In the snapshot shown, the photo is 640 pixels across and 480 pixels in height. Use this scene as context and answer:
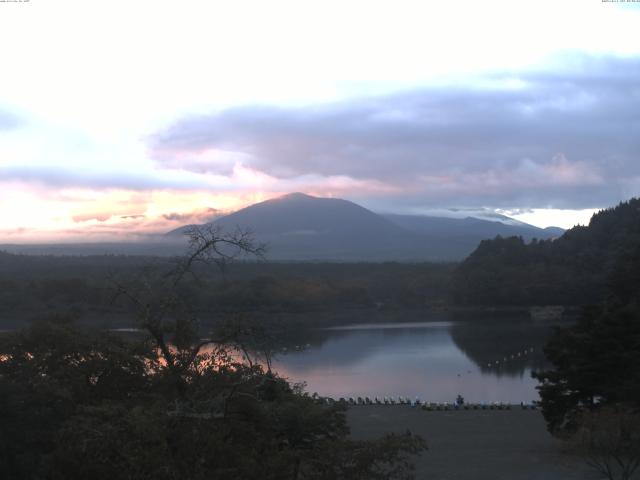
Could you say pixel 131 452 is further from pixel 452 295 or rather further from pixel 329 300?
pixel 452 295

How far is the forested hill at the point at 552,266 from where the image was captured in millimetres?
45969

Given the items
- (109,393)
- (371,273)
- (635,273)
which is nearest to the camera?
(109,393)

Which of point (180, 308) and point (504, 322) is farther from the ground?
point (180, 308)

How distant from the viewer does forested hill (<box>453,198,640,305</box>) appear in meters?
46.0

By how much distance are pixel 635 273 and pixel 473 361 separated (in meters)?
7.42

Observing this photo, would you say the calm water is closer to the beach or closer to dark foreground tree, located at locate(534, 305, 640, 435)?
the beach

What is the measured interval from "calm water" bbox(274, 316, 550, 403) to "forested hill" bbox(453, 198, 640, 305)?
9.61 metres

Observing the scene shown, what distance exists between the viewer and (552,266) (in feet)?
162

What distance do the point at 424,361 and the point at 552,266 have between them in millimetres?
26736

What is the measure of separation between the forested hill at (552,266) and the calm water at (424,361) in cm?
961

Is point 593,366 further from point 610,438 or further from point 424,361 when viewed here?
point 424,361

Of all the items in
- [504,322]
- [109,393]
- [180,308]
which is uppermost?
[180,308]

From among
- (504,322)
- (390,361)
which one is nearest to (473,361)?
(390,361)

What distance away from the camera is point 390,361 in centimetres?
2553
